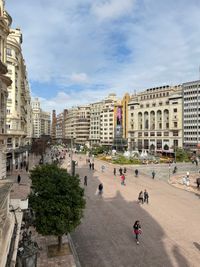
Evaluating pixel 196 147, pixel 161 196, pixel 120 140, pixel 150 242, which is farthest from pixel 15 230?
pixel 120 140

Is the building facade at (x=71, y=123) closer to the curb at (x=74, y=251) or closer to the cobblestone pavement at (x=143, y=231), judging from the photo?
the cobblestone pavement at (x=143, y=231)

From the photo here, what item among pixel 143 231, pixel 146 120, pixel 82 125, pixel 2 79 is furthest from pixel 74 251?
pixel 82 125

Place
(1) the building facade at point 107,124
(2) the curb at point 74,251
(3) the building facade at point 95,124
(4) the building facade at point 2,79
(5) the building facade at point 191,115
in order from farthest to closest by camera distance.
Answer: (3) the building facade at point 95,124 < (1) the building facade at point 107,124 < (5) the building facade at point 191,115 < (4) the building facade at point 2,79 < (2) the curb at point 74,251

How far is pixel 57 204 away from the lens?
14219mm

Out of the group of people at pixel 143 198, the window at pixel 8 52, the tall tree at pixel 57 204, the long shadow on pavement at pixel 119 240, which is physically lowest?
the long shadow on pavement at pixel 119 240

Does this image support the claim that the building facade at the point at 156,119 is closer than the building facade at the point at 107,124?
Yes

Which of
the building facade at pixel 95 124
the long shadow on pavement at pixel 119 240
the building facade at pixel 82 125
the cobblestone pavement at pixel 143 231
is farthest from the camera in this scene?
the building facade at pixel 82 125

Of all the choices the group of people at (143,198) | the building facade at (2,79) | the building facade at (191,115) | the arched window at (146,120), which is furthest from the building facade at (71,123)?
the group of people at (143,198)

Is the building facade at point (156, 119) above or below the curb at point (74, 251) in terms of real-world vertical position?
above

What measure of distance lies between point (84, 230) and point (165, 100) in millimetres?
90366

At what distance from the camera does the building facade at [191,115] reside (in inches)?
3615

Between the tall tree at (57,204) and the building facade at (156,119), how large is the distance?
276ft

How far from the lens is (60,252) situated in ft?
48.5

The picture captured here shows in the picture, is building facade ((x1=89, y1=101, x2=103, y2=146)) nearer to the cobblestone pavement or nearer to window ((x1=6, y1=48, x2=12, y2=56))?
window ((x1=6, y1=48, x2=12, y2=56))
